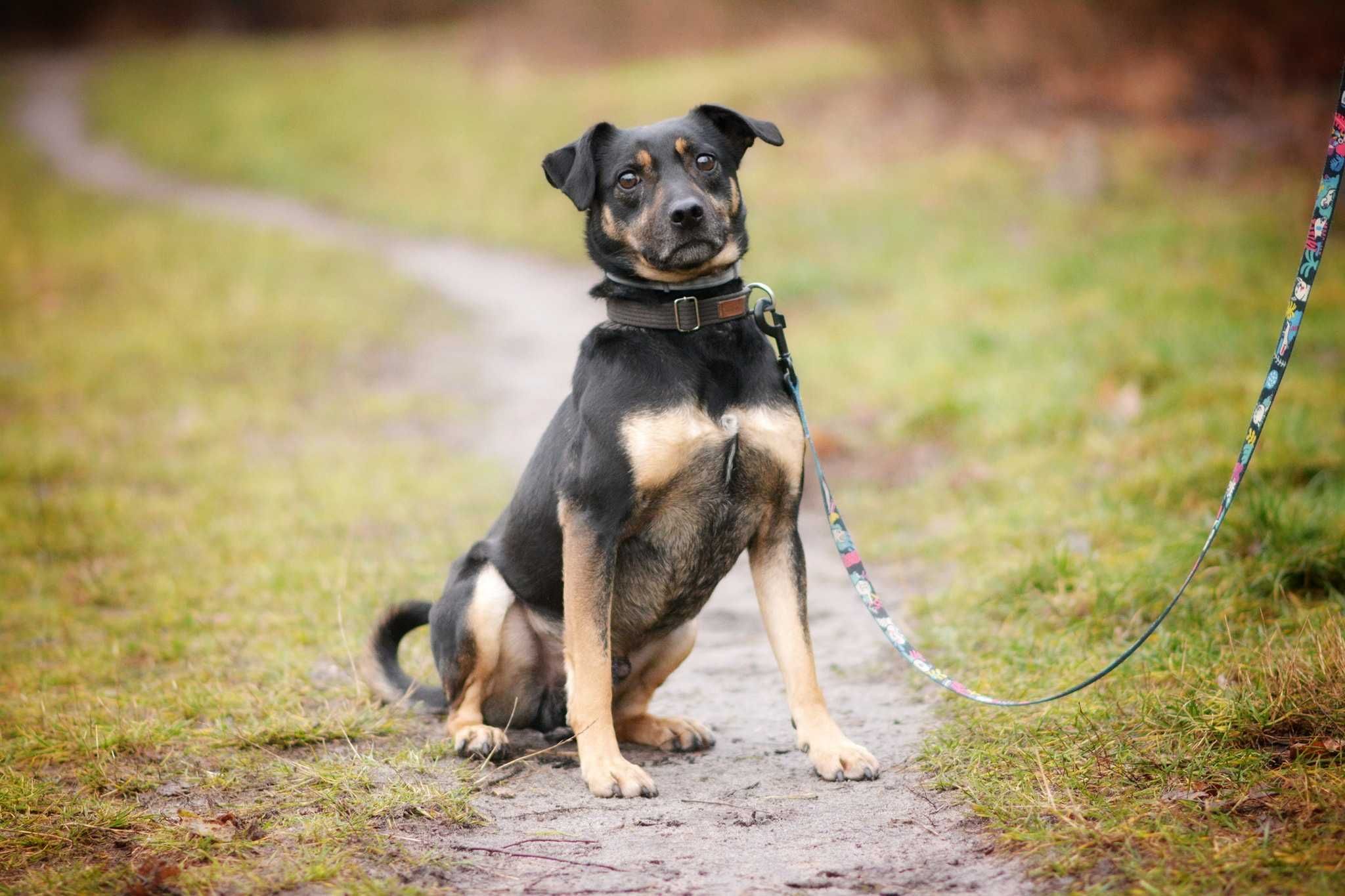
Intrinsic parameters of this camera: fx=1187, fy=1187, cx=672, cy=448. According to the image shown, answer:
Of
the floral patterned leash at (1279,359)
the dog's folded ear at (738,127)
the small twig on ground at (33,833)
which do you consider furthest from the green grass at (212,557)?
the dog's folded ear at (738,127)

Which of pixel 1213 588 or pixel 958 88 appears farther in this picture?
pixel 958 88

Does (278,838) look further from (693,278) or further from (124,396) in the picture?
(124,396)

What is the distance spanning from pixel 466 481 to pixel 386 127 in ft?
53.4

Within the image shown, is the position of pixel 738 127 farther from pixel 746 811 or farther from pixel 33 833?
pixel 33 833

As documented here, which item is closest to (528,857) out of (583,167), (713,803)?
(713,803)

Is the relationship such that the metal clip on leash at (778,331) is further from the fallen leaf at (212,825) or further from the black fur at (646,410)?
the fallen leaf at (212,825)

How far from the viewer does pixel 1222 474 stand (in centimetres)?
580

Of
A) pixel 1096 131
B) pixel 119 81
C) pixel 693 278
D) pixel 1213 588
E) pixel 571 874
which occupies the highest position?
pixel 119 81

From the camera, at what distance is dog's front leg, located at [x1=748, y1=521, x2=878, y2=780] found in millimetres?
3664

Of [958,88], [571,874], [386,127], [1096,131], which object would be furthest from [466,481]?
[386,127]

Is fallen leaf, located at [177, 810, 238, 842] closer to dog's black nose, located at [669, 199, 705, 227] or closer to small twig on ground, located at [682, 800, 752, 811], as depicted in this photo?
small twig on ground, located at [682, 800, 752, 811]

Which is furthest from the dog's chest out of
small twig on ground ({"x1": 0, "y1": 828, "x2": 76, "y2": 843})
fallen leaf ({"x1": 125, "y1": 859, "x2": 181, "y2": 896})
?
small twig on ground ({"x1": 0, "y1": 828, "x2": 76, "y2": 843})

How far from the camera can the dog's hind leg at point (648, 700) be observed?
4000mm

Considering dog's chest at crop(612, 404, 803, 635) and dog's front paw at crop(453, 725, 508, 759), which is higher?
dog's chest at crop(612, 404, 803, 635)
